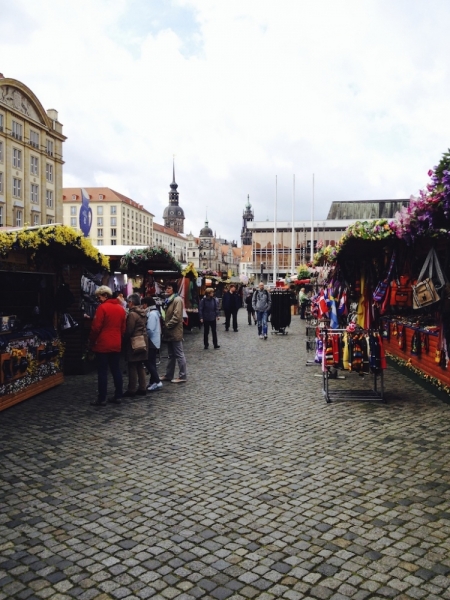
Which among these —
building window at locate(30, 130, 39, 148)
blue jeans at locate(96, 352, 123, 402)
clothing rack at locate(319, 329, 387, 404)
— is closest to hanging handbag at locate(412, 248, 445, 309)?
clothing rack at locate(319, 329, 387, 404)

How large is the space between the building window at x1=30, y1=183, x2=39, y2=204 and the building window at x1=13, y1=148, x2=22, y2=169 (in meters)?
2.64

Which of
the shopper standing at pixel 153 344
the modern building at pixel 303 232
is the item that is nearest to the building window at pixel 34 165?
the modern building at pixel 303 232

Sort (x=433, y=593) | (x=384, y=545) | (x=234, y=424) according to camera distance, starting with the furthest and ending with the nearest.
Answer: (x=234, y=424)
(x=384, y=545)
(x=433, y=593)

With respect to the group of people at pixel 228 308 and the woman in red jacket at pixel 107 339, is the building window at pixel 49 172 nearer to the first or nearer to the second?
the group of people at pixel 228 308

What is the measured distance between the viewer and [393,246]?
9445 mm

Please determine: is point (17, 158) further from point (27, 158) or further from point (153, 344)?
point (153, 344)

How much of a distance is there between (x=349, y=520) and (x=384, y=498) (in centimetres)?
56

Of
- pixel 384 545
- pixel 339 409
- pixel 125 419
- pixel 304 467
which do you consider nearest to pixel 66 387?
pixel 125 419

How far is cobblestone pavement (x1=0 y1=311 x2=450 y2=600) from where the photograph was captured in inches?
131

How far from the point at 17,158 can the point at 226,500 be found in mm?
57299

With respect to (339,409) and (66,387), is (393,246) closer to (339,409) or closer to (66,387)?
(339,409)

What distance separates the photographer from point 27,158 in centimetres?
5647

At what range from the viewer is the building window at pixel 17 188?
54875mm

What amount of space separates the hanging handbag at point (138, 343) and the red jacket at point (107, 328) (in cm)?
48
